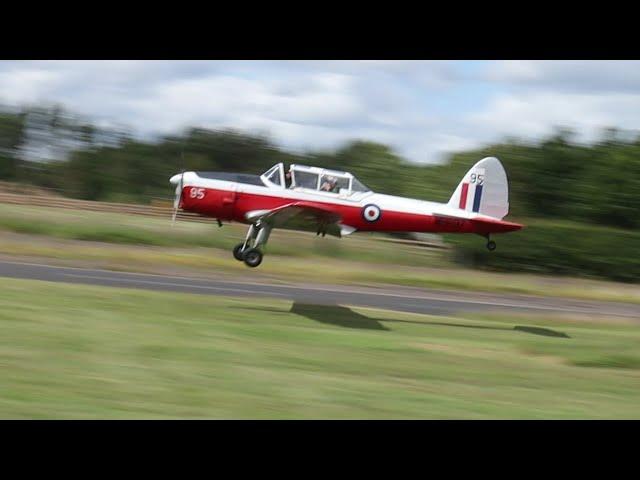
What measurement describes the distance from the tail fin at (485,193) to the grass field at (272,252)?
21.5 ft

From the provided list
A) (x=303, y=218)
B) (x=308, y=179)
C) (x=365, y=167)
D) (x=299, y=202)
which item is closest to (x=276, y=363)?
(x=303, y=218)

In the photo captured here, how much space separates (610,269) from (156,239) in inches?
658

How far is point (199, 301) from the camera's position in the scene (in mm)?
17594

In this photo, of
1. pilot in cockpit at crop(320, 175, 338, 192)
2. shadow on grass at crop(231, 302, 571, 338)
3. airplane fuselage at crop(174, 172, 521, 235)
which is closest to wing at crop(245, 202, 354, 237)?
airplane fuselage at crop(174, 172, 521, 235)

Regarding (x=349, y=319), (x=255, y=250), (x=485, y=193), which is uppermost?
(x=485, y=193)

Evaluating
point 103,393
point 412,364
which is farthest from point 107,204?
point 103,393

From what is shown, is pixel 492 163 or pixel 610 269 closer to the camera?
pixel 492 163

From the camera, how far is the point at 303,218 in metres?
17.8

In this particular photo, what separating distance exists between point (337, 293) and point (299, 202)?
16.1 ft

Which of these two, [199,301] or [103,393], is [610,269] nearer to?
[199,301]

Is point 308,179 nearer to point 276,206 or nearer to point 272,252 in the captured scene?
point 276,206

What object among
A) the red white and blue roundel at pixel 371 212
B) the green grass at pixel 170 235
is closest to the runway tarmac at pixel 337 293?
the red white and blue roundel at pixel 371 212
